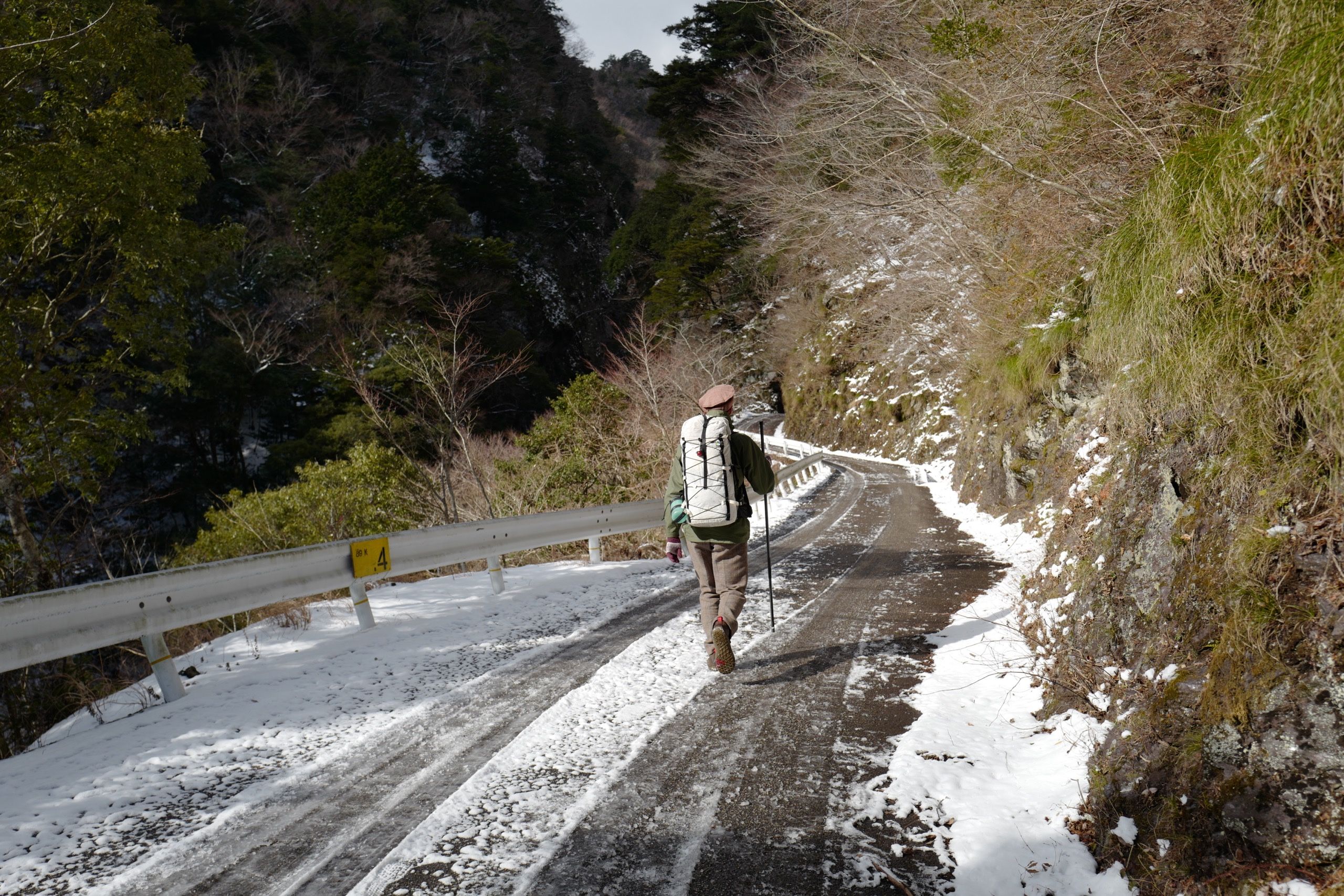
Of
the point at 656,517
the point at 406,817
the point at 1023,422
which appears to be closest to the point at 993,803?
the point at 406,817

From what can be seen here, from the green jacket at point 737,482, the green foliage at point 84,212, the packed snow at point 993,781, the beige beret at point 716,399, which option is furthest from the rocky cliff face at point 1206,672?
the green foliage at point 84,212

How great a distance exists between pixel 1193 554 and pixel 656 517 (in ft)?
24.7

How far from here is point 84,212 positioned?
9.69 m

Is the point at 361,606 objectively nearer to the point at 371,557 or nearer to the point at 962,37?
the point at 371,557

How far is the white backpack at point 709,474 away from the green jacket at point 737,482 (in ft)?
0.20

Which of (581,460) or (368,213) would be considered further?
(368,213)

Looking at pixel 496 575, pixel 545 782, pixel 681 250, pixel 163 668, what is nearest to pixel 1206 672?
pixel 545 782

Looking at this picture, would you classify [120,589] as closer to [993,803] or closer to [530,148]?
[993,803]

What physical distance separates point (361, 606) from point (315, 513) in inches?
288

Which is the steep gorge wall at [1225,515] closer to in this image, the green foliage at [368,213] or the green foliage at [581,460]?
the green foliage at [581,460]

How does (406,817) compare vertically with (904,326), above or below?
below

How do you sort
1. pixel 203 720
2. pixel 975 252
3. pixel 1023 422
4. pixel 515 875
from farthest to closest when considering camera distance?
pixel 975 252
pixel 1023 422
pixel 203 720
pixel 515 875

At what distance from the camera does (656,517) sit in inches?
404

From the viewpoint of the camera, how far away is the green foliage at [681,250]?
143 feet
